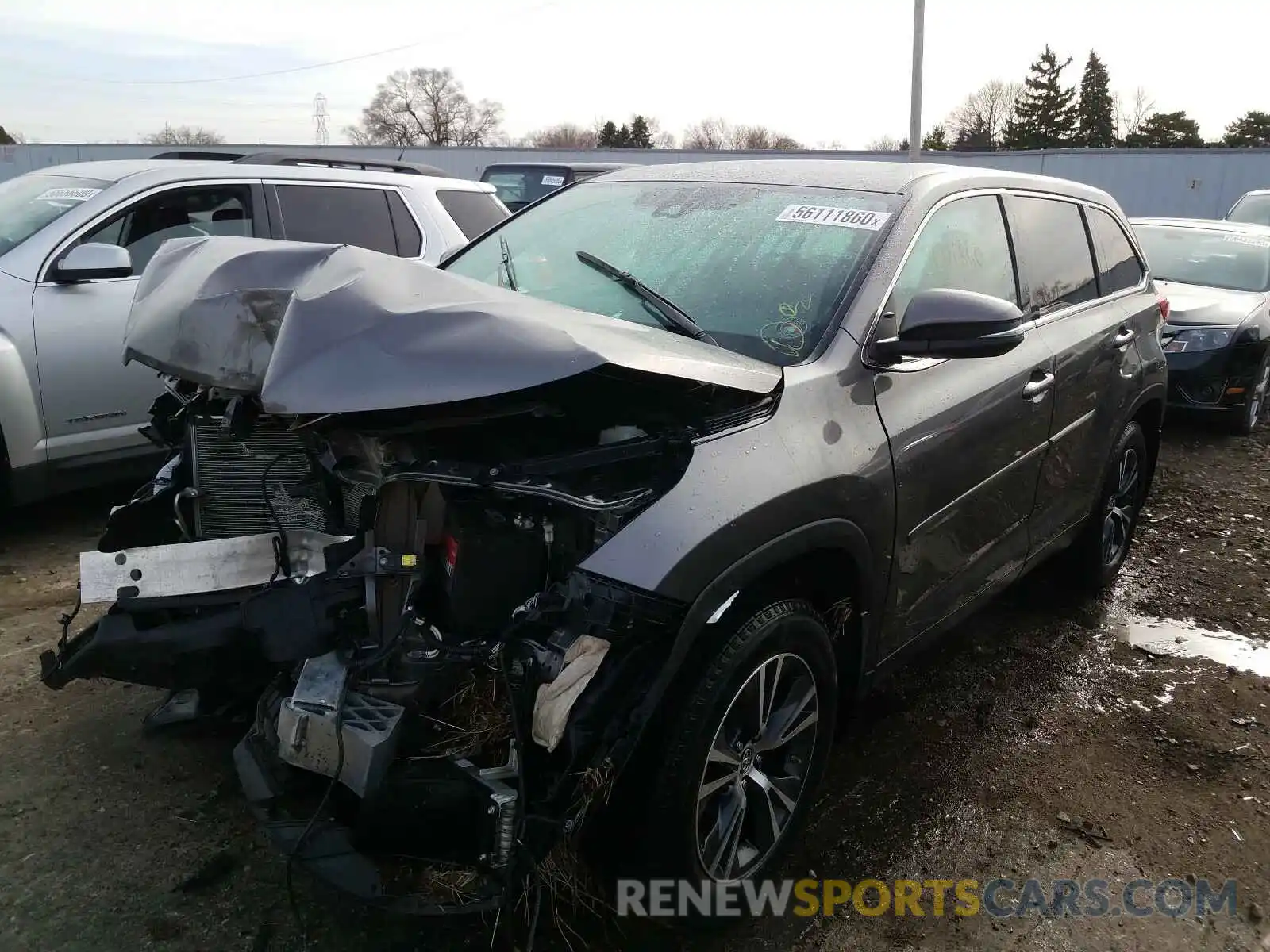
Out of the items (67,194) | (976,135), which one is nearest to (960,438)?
(67,194)

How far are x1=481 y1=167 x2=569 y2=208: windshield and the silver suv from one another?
24.3ft

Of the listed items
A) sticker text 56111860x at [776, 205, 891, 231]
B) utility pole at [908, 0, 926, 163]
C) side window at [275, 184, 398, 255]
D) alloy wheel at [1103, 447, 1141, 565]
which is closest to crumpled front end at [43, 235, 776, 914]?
sticker text 56111860x at [776, 205, 891, 231]

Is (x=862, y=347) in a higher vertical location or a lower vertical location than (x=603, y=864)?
higher

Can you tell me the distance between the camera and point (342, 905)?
97.7 inches

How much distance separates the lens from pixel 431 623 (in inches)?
89.0

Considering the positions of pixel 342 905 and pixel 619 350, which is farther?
pixel 342 905

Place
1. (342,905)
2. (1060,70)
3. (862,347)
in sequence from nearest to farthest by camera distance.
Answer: (342,905)
(862,347)
(1060,70)

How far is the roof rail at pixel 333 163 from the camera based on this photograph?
6105mm

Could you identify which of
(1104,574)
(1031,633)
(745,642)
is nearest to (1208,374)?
(1104,574)

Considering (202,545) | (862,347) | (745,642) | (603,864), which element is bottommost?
(603,864)

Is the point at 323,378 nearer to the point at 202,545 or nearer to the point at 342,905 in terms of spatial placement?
the point at 202,545

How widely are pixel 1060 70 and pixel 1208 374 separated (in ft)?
194

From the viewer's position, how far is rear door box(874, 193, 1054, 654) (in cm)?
279

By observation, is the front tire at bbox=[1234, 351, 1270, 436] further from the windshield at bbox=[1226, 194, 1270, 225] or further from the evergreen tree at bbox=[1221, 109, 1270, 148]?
the evergreen tree at bbox=[1221, 109, 1270, 148]
